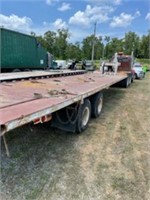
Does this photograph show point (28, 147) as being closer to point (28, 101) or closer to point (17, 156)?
point (17, 156)

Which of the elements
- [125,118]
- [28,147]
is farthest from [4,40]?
[28,147]

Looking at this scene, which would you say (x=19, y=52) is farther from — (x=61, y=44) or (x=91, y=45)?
(x=91, y=45)

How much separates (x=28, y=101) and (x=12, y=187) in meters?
1.19

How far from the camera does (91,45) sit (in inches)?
2158

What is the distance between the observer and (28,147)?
14.8ft

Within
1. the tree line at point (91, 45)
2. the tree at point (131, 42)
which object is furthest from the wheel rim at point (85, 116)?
the tree at point (131, 42)

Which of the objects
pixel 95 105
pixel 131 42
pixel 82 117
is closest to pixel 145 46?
pixel 131 42

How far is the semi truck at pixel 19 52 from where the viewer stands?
1219 cm

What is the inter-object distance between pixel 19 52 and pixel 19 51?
53 mm

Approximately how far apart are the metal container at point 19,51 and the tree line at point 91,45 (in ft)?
90.9

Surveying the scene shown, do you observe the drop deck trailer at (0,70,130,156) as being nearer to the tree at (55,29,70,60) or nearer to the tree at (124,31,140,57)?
the tree at (55,29,70,60)

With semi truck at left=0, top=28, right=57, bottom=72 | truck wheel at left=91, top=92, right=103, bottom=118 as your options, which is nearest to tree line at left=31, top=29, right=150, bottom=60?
semi truck at left=0, top=28, right=57, bottom=72

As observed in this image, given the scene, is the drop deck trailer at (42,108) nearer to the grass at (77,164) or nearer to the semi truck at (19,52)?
the grass at (77,164)

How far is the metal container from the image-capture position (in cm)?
1218
